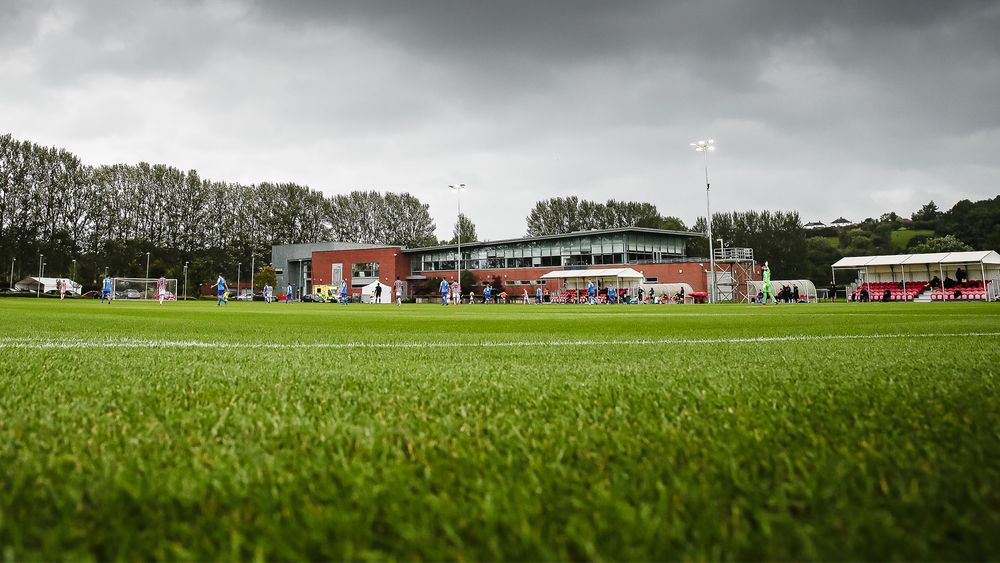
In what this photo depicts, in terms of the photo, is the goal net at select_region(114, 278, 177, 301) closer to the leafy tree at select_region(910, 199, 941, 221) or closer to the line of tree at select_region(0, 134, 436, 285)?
the line of tree at select_region(0, 134, 436, 285)

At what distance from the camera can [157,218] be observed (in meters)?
68.1

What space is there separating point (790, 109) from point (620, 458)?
50.9 m

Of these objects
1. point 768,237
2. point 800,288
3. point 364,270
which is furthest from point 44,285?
point 768,237

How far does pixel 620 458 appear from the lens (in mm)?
1292

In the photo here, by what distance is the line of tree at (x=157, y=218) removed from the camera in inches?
2324

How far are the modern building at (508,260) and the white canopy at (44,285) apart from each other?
2334cm

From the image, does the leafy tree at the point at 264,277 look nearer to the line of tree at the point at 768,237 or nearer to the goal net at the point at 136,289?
the goal net at the point at 136,289

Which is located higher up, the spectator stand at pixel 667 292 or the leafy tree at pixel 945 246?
the leafy tree at pixel 945 246

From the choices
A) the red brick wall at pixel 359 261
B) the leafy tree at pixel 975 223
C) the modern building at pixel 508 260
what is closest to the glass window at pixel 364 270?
the modern building at pixel 508 260

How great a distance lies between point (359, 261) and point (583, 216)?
3223 centimetres

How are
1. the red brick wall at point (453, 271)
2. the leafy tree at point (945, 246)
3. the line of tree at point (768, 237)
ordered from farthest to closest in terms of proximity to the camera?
the line of tree at point (768, 237), the leafy tree at point (945, 246), the red brick wall at point (453, 271)

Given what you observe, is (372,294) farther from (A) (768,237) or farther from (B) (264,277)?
(A) (768,237)

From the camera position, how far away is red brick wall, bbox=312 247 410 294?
70.2m

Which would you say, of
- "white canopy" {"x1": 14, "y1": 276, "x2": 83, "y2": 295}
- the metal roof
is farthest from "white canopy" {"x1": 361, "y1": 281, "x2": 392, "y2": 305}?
"white canopy" {"x1": 14, "y1": 276, "x2": 83, "y2": 295}
